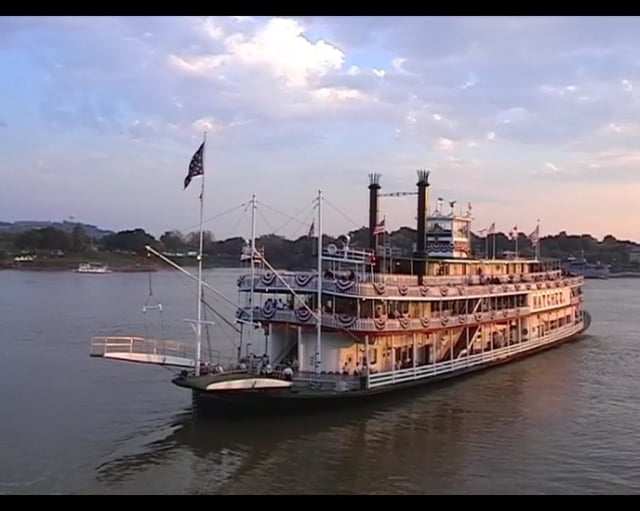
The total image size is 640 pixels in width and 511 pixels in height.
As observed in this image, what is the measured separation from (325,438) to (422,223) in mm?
14268

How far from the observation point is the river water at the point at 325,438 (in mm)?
18031

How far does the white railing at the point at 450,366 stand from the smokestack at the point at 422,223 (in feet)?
13.3

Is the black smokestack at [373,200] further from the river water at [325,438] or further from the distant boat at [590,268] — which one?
the distant boat at [590,268]

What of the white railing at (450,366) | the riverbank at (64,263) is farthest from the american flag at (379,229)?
the riverbank at (64,263)

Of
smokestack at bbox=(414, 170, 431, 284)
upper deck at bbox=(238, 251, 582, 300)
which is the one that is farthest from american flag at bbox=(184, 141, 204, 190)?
smokestack at bbox=(414, 170, 431, 284)

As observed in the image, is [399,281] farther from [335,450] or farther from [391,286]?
[335,450]

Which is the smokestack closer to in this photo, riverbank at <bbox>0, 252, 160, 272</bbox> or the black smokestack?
the black smokestack

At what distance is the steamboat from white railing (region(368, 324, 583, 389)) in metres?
0.06

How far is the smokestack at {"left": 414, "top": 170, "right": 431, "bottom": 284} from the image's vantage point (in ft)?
105

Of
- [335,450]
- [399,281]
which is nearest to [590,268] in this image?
[399,281]

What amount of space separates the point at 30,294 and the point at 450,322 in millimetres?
56816

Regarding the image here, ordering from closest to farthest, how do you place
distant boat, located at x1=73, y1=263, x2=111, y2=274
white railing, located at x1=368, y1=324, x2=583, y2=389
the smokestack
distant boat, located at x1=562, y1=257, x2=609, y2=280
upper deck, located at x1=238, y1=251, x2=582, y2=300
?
white railing, located at x1=368, y1=324, x2=583, y2=389 → upper deck, located at x1=238, y1=251, x2=582, y2=300 → the smokestack → distant boat, located at x1=73, y1=263, x2=111, y2=274 → distant boat, located at x1=562, y1=257, x2=609, y2=280
